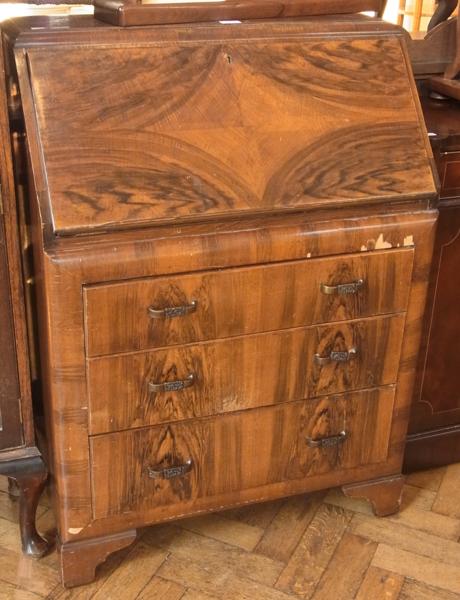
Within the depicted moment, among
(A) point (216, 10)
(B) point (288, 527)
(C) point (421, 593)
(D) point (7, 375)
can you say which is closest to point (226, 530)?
(B) point (288, 527)

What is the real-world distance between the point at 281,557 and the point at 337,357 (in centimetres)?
51

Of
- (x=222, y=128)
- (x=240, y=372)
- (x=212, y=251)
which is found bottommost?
(x=240, y=372)

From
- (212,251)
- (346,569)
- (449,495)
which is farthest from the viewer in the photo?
(449,495)

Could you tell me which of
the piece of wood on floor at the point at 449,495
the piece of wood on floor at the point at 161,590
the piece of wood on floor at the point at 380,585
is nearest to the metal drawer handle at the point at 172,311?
the piece of wood on floor at the point at 161,590

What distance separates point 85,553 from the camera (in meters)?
1.81

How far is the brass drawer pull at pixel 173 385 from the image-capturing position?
1.68m

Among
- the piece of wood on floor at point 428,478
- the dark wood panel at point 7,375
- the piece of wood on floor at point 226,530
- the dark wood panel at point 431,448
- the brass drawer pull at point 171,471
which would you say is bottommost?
the piece of wood on floor at point 226,530

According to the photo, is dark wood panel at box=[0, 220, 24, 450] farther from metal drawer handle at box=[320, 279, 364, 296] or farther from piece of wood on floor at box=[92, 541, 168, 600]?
metal drawer handle at box=[320, 279, 364, 296]

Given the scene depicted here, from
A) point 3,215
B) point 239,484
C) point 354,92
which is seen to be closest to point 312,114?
point 354,92

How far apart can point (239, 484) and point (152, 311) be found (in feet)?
1.64

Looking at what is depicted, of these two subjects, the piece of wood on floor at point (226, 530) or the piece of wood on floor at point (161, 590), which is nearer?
the piece of wood on floor at point (161, 590)

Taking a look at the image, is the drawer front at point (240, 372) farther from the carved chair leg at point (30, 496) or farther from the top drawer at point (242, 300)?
the carved chair leg at point (30, 496)

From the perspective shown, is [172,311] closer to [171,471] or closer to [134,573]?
[171,471]

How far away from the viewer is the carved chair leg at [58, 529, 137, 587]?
180cm
